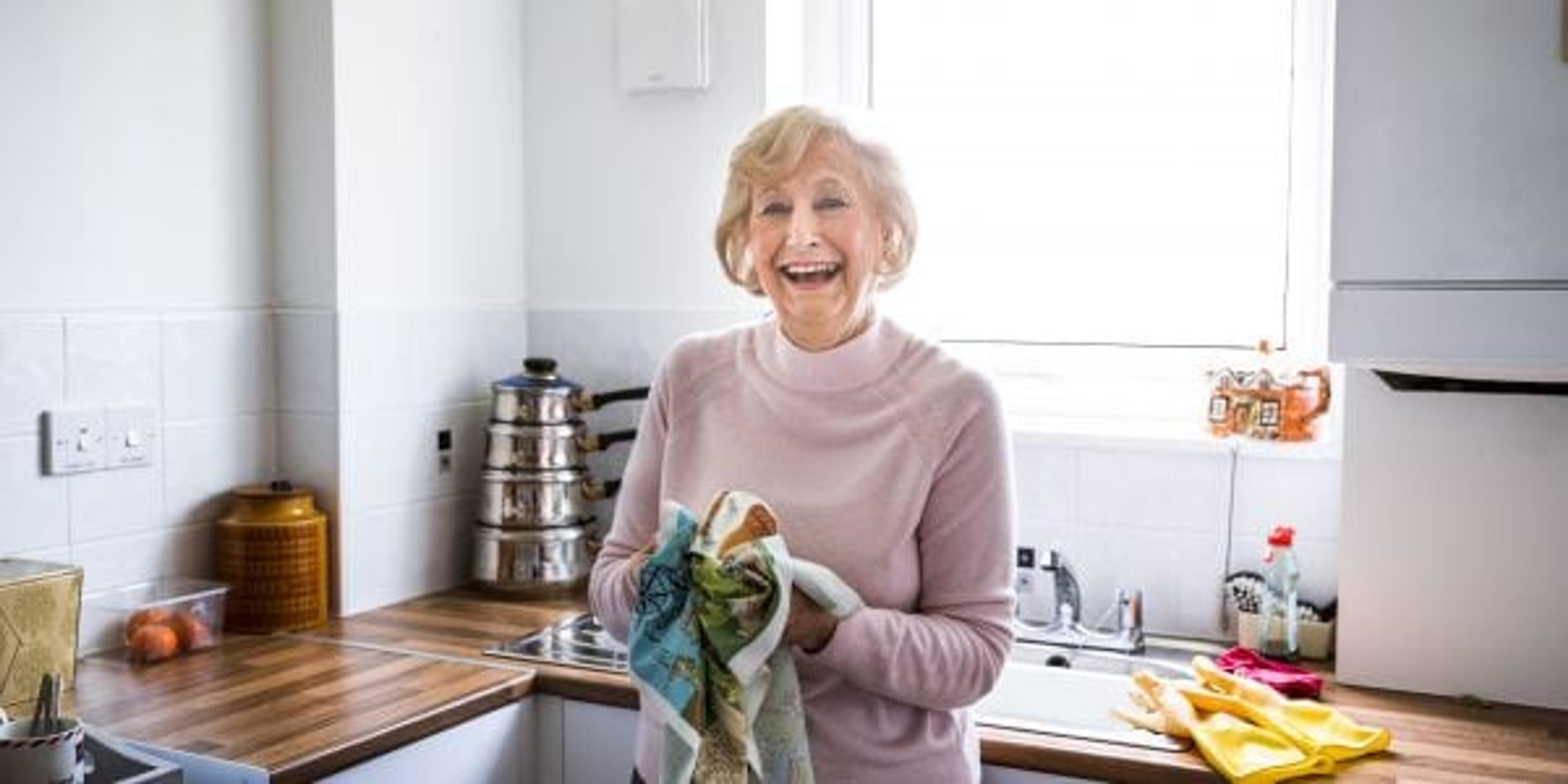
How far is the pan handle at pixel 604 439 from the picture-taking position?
2.56m

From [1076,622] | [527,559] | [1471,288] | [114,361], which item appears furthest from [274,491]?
[1471,288]

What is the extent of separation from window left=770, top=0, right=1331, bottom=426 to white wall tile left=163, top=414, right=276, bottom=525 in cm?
101

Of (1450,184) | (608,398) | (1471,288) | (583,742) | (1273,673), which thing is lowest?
(583,742)

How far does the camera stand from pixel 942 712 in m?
1.53

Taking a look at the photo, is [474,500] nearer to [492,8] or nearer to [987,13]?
[492,8]

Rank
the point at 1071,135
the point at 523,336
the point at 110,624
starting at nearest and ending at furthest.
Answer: the point at 110,624 → the point at 1071,135 → the point at 523,336

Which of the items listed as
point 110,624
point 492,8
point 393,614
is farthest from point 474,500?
point 492,8

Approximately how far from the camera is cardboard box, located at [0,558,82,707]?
1.81 metres

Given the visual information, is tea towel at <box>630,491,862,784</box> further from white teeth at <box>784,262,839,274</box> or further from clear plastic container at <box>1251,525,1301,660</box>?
clear plastic container at <box>1251,525,1301,660</box>

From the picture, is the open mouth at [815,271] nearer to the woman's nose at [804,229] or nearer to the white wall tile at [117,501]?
the woman's nose at [804,229]

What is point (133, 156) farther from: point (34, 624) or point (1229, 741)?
point (1229, 741)

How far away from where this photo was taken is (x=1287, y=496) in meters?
2.25

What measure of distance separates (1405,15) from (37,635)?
1740 mm

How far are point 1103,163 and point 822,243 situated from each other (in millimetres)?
1072
